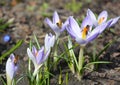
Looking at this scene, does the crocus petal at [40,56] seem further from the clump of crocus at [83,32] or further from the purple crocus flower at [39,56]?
the clump of crocus at [83,32]

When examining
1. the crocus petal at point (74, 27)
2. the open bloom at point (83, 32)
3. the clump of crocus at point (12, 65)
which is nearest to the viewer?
the clump of crocus at point (12, 65)

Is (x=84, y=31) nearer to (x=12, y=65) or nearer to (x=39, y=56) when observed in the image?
(x=39, y=56)

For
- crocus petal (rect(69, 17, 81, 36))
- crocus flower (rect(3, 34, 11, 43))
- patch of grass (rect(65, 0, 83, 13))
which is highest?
patch of grass (rect(65, 0, 83, 13))

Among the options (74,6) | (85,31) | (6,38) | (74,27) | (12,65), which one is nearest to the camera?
(12,65)

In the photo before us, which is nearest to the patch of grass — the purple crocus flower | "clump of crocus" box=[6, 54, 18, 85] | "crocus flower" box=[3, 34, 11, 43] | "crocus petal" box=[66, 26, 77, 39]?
"crocus flower" box=[3, 34, 11, 43]

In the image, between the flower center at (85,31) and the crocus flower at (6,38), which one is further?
the crocus flower at (6,38)

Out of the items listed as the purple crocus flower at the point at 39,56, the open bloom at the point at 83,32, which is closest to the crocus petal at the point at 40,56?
the purple crocus flower at the point at 39,56

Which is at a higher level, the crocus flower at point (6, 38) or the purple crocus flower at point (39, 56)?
the crocus flower at point (6, 38)

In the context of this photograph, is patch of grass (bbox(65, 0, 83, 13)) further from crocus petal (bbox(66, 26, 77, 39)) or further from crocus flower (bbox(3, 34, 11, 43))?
crocus petal (bbox(66, 26, 77, 39))

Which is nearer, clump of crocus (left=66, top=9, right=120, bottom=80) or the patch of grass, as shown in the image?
clump of crocus (left=66, top=9, right=120, bottom=80)

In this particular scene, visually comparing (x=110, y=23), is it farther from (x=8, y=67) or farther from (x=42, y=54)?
(x=8, y=67)

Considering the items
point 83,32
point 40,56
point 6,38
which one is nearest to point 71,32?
point 83,32

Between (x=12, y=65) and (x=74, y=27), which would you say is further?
(x=74, y=27)
